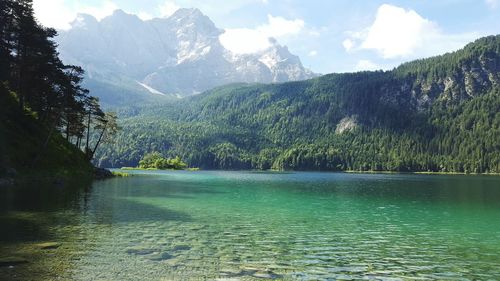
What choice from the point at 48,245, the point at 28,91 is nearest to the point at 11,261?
the point at 48,245

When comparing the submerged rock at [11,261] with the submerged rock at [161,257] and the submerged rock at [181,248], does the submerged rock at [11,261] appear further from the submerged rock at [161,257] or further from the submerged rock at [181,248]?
the submerged rock at [181,248]

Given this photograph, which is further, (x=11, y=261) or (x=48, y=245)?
(x=48, y=245)

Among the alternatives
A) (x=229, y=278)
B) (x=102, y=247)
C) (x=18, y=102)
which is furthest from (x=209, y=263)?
(x=18, y=102)

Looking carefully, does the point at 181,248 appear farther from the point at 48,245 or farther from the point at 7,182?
the point at 7,182

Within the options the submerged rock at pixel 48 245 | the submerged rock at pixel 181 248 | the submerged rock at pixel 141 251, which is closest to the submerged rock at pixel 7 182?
the submerged rock at pixel 48 245

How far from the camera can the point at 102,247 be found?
27344mm

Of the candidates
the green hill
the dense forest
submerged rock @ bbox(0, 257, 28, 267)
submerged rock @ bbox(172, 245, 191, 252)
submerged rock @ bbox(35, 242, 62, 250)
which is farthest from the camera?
the dense forest

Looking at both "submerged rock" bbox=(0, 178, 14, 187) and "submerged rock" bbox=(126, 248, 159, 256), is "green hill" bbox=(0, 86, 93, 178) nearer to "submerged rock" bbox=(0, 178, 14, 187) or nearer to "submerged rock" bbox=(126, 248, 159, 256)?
"submerged rock" bbox=(0, 178, 14, 187)

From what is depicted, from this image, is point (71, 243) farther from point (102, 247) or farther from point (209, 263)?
point (209, 263)

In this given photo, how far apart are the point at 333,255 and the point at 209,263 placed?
28.1ft

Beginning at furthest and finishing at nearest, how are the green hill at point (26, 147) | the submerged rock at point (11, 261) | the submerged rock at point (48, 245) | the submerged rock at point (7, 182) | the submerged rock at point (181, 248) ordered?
the green hill at point (26, 147) → the submerged rock at point (7, 182) → the submerged rock at point (181, 248) → the submerged rock at point (48, 245) → the submerged rock at point (11, 261)

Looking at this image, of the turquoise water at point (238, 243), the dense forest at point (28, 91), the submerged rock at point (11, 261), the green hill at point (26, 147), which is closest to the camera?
the submerged rock at point (11, 261)

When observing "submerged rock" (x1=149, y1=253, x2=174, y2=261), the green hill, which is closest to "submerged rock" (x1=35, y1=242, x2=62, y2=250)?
"submerged rock" (x1=149, y1=253, x2=174, y2=261)

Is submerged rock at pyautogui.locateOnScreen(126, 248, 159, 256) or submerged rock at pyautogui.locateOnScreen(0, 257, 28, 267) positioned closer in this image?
submerged rock at pyautogui.locateOnScreen(0, 257, 28, 267)
